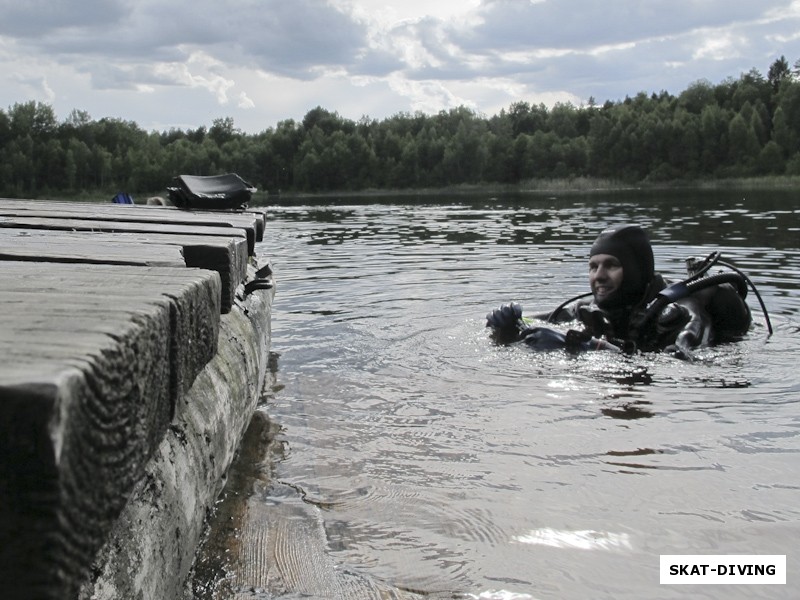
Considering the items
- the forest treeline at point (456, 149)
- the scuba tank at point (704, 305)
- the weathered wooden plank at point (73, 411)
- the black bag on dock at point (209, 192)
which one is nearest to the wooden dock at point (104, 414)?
the weathered wooden plank at point (73, 411)

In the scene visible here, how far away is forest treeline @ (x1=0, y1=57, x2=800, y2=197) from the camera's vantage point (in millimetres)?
111938

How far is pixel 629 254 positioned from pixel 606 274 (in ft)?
0.83

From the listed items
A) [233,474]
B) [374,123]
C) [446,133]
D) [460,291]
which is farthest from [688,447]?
[374,123]

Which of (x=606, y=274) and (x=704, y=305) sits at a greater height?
(x=606, y=274)

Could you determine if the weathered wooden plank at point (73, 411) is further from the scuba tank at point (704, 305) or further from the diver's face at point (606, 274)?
the scuba tank at point (704, 305)

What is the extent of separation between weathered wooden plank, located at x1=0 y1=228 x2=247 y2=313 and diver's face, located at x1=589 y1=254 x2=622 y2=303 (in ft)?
13.2

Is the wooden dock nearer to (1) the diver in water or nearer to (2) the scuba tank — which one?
(1) the diver in water

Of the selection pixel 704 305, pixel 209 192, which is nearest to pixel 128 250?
pixel 209 192

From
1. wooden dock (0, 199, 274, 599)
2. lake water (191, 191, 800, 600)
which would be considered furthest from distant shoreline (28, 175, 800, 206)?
wooden dock (0, 199, 274, 599)

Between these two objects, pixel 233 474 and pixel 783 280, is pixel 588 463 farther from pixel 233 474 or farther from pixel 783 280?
pixel 783 280

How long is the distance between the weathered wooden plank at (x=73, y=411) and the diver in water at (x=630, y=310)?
231 inches

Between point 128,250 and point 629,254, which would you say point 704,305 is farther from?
point 128,250

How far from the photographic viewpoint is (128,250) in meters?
2.93

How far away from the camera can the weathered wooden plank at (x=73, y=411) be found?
106cm
